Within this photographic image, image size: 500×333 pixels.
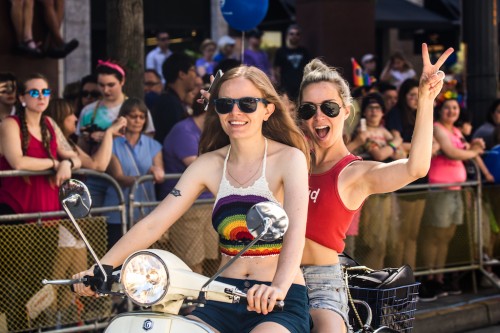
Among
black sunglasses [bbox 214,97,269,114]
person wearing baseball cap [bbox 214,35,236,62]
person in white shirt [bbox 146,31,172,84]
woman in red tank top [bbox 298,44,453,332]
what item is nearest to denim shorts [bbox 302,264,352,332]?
woman in red tank top [bbox 298,44,453,332]

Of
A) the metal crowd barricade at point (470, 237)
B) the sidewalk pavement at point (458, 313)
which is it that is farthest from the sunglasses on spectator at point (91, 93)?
the sidewalk pavement at point (458, 313)

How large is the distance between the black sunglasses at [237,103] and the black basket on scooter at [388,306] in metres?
1.26

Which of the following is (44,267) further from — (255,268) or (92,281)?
(92,281)

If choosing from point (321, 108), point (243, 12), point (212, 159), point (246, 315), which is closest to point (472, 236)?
point (243, 12)

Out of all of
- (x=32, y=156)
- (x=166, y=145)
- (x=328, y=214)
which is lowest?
(x=328, y=214)

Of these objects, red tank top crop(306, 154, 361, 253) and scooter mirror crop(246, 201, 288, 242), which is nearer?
scooter mirror crop(246, 201, 288, 242)

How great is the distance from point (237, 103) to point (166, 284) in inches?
40.9

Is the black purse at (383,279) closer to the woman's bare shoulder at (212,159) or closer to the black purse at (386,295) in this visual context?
the black purse at (386,295)

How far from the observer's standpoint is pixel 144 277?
154 inches

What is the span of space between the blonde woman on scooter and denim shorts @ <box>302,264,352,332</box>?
1.66 feet

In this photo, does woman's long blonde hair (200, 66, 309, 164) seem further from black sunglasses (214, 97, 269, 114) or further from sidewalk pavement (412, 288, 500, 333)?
sidewalk pavement (412, 288, 500, 333)

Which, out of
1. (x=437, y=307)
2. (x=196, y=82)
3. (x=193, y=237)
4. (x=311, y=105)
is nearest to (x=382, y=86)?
(x=196, y=82)

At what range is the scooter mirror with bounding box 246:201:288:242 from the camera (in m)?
3.84

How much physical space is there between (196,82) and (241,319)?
21.1 feet
